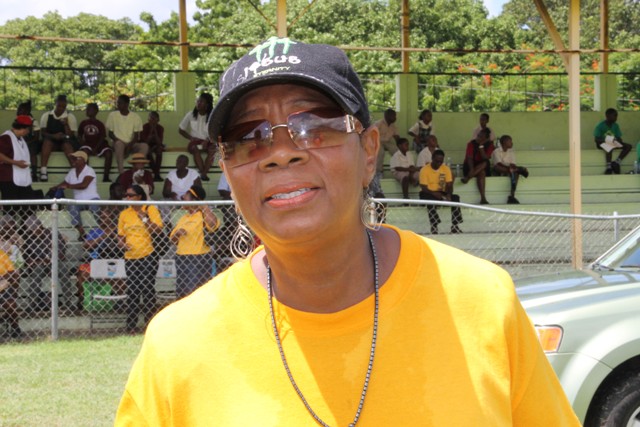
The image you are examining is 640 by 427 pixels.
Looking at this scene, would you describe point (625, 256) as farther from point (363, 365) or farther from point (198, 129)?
point (198, 129)

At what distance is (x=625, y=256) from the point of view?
6363 mm

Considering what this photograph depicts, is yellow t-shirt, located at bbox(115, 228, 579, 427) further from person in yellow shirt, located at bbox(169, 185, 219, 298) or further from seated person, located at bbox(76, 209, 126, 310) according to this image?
seated person, located at bbox(76, 209, 126, 310)

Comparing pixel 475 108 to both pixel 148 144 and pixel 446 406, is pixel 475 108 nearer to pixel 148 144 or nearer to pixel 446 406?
pixel 148 144

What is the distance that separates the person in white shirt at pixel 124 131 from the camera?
15.9m

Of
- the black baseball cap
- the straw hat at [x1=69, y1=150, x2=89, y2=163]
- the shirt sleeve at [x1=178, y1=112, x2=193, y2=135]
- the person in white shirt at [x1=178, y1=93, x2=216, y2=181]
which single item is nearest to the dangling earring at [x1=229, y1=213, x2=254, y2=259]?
the black baseball cap

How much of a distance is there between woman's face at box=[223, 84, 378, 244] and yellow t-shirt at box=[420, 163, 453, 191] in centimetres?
1377

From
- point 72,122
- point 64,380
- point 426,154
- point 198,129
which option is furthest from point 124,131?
point 64,380

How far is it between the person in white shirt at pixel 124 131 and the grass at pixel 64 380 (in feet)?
19.6

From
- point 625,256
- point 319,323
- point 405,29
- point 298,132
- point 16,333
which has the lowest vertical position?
point 16,333

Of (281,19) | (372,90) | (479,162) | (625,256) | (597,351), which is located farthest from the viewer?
(372,90)

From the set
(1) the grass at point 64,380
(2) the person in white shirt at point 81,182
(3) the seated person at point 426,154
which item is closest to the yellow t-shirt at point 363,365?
(1) the grass at point 64,380

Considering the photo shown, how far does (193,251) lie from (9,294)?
6.82 feet

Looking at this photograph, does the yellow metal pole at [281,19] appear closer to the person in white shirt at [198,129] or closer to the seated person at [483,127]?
the person in white shirt at [198,129]

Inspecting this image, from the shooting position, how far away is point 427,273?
189 cm
